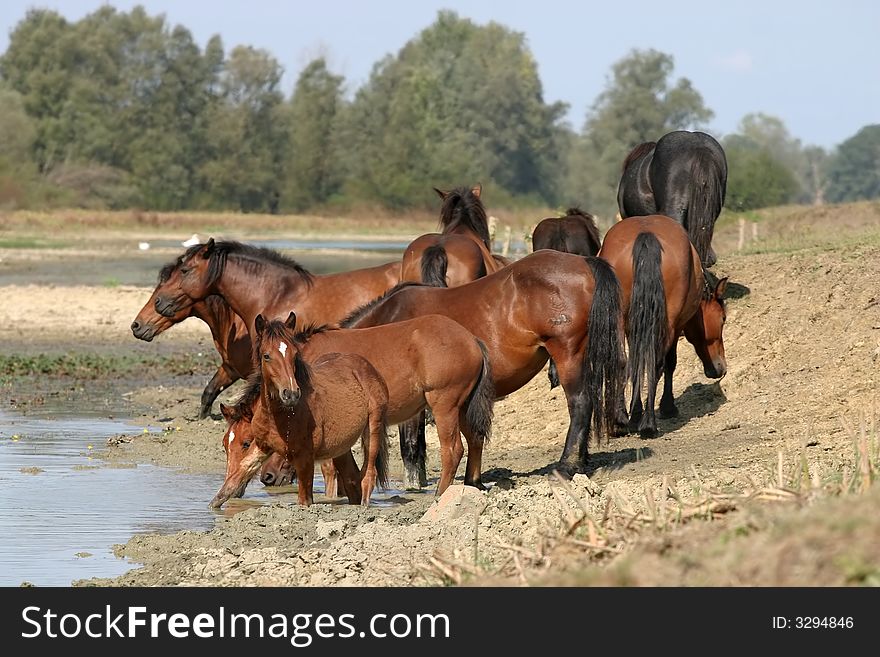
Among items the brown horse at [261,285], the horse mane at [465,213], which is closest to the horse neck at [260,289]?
the brown horse at [261,285]

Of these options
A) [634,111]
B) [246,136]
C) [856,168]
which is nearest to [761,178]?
[634,111]

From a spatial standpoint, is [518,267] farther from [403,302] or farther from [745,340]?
[745,340]

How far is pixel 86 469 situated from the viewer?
12492mm

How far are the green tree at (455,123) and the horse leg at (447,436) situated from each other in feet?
237

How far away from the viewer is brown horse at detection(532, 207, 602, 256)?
15.6 metres

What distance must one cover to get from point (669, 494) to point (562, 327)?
2585 mm

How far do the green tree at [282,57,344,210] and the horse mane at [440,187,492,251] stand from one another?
73.8 m

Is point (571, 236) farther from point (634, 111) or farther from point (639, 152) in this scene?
point (634, 111)

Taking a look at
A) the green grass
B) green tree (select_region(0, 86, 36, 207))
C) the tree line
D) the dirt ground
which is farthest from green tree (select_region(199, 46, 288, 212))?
the dirt ground

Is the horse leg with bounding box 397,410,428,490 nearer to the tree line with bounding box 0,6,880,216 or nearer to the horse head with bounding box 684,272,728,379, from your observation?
the horse head with bounding box 684,272,728,379

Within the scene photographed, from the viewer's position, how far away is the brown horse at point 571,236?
15570 millimetres

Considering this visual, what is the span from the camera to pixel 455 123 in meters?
97.0

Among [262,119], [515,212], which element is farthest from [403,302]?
[262,119]

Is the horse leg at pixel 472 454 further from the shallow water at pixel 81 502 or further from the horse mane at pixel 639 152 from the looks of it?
Answer: the horse mane at pixel 639 152
